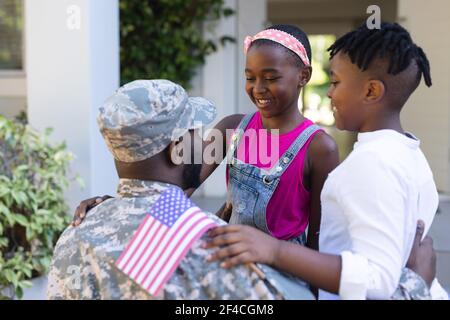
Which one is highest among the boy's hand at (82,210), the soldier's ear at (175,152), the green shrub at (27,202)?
the soldier's ear at (175,152)

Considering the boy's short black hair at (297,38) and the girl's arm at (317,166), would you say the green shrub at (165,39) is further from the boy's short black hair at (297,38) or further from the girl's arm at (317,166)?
the girl's arm at (317,166)

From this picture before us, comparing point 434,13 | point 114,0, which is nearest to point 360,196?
point 114,0

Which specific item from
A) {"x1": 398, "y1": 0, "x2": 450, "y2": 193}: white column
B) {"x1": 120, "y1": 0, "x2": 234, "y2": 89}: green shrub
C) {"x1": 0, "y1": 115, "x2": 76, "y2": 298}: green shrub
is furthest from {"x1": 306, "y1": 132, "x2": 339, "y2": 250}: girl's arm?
{"x1": 398, "y1": 0, "x2": 450, "y2": 193}: white column

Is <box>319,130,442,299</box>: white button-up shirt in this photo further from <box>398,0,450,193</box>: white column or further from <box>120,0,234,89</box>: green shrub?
<box>398,0,450,193</box>: white column

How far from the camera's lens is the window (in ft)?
19.2

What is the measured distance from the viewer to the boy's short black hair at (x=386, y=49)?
1.28 meters

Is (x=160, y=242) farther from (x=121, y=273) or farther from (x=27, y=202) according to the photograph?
(x=27, y=202)

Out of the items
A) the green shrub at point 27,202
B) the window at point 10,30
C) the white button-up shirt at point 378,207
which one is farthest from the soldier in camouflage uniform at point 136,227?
the window at point 10,30

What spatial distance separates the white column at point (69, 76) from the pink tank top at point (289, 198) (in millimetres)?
2500

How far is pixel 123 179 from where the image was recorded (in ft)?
4.45
